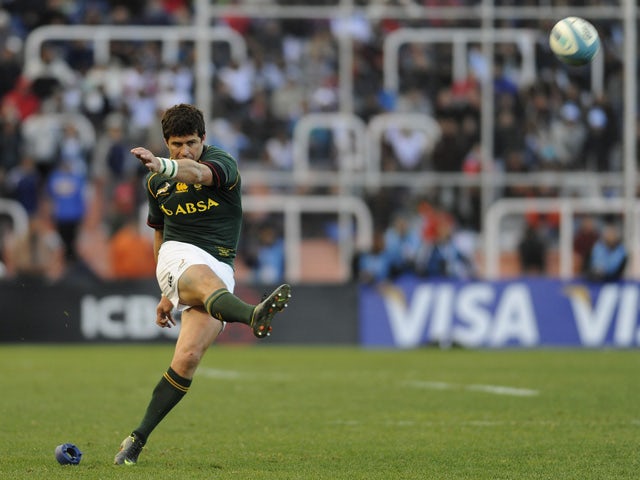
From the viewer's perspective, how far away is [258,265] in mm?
21938

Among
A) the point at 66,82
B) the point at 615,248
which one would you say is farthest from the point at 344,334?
the point at 66,82

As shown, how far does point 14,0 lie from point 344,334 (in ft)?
29.5

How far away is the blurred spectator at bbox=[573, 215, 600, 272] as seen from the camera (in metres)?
22.3

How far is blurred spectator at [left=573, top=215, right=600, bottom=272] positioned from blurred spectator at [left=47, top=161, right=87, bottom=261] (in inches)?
314

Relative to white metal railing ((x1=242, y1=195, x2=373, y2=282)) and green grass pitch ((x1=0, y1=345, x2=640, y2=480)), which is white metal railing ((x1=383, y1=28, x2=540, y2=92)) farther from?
green grass pitch ((x1=0, y1=345, x2=640, y2=480))

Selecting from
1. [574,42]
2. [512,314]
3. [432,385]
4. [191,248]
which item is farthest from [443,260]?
[191,248]

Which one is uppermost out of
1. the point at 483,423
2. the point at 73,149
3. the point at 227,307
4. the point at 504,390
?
the point at 73,149

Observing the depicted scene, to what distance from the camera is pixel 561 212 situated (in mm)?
21984

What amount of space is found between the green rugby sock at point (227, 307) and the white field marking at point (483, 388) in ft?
17.8

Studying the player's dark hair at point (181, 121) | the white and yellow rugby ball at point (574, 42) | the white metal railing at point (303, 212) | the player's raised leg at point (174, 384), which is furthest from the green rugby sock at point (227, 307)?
the white metal railing at point (303, 212)

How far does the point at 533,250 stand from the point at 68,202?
7529mm

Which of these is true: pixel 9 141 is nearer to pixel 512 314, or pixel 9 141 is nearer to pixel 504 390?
pixel 512 314

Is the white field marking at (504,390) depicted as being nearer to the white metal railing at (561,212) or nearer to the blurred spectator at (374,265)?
the blurred spectator at (374,265)

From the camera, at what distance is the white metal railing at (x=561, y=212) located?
21906mm
